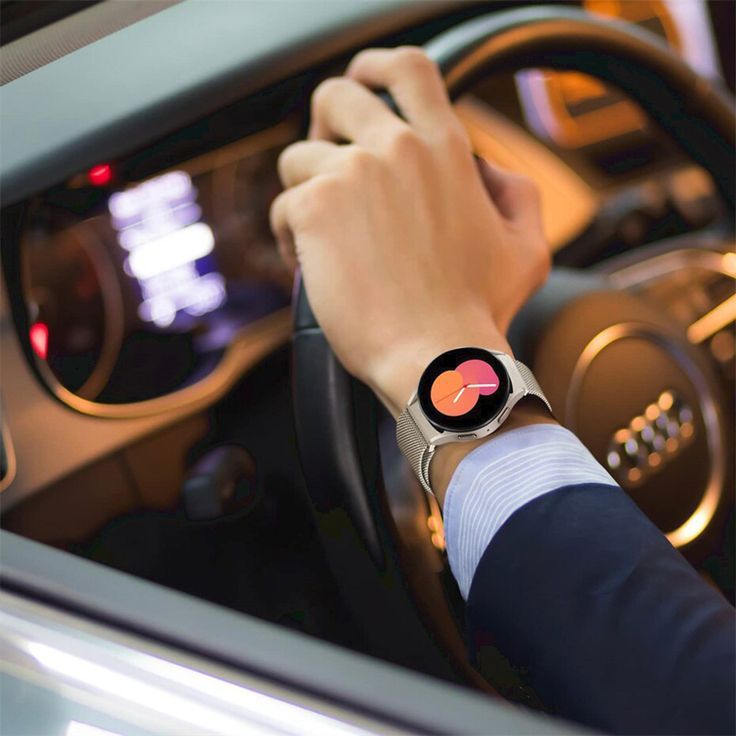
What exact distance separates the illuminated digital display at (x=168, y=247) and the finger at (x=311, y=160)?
425mm

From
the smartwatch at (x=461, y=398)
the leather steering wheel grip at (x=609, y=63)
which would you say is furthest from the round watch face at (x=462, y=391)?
the leather steering wheel grip at (x=609, y=63)

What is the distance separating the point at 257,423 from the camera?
40.1 inches

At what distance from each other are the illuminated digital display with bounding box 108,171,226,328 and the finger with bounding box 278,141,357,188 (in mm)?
425

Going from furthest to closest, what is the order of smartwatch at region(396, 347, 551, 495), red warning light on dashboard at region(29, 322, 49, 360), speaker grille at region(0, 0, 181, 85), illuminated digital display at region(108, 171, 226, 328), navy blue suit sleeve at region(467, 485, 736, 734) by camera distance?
illuminated digital display at region(108, 171, 226, 328)
red warning light on dashboard at region(29, 322, 49, 360)
speaker grille at region(0, 0, 181, 85)
smartwatch at region(396, 347, 551, 495)
navy blue suit sleeve at region(467, 485, 736, 734)

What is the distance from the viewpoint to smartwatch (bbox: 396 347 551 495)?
0.56 meters

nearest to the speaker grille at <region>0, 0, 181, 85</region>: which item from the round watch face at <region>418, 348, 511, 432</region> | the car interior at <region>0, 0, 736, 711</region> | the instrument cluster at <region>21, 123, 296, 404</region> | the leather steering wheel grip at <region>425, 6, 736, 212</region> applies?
the car interior at <region>0, 0, 736, 711</region>

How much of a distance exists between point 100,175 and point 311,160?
0.18 metres

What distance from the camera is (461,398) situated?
22.0 inches

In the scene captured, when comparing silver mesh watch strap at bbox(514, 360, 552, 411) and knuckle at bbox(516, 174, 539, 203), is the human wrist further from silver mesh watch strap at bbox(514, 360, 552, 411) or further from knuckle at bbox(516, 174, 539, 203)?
knuckle at bbox(516, 174, 539, 203)

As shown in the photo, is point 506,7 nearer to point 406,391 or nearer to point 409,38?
point 409,38

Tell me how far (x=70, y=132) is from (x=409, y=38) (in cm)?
30

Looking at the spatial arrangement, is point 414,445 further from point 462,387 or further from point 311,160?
point 311,160

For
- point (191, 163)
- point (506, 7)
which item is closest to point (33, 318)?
point (191, 163)

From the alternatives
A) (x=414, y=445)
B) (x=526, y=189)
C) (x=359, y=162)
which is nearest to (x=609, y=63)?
(x=526, y=189)
